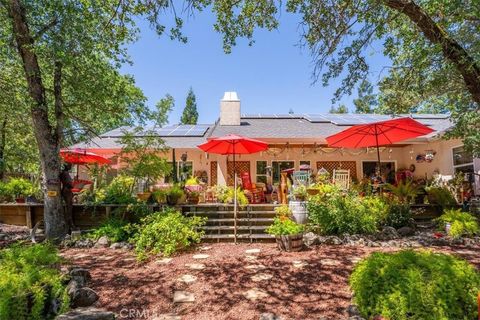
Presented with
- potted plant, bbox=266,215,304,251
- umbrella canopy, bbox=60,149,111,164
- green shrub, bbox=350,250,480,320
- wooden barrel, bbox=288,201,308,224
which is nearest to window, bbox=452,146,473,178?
wooden barrel, bbox=288,201,308,224

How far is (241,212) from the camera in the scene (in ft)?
25.6

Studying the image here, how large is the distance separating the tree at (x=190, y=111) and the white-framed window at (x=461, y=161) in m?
31.0

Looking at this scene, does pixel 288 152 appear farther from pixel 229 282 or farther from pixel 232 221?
pixel 229 282

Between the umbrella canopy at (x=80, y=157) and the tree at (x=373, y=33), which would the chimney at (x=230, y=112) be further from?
the tree at (x=373, y=33)

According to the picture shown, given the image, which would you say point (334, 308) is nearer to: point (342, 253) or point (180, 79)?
point (342, 253)

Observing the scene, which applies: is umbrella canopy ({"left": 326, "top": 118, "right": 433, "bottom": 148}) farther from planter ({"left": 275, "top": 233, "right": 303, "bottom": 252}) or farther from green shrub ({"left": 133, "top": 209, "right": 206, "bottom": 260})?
green shrub ({"left": 133, "top": 209, "right": 206, "bottom": 260})

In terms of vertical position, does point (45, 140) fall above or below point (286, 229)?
above

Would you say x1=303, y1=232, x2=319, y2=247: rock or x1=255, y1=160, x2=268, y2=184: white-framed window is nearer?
x1=303, y1=232, x2=319, y2=247: rock

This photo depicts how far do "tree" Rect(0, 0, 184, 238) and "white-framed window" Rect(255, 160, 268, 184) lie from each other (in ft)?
21.1

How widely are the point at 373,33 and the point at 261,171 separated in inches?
350

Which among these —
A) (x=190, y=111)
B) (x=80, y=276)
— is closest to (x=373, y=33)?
(x=80, y=276)

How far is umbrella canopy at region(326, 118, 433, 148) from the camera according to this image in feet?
23.8

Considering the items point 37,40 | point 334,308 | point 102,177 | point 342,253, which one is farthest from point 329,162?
point 37,40

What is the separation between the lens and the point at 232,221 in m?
7.55
